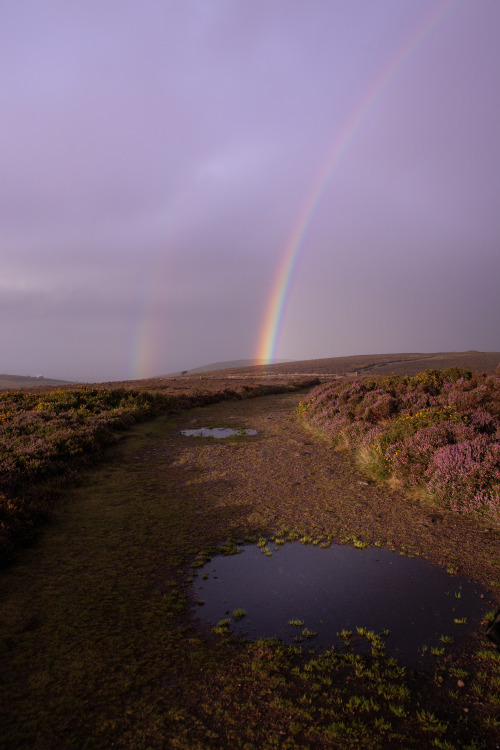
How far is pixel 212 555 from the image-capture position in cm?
673

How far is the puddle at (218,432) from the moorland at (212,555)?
180cm

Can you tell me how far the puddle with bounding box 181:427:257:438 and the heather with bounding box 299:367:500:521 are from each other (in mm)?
3097

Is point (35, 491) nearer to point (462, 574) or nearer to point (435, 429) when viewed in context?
point (462, 574)

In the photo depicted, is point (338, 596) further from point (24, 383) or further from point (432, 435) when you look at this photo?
point (24, 383)

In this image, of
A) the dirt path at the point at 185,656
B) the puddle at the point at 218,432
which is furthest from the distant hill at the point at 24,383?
the dirt path at the point at 185,656

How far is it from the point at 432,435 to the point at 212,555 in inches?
247

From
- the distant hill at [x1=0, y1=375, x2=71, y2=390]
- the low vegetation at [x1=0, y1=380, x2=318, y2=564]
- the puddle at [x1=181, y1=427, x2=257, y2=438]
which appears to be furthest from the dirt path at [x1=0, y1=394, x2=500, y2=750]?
the distant hill at [x1=0, y1=375, x2=71, y2=390]

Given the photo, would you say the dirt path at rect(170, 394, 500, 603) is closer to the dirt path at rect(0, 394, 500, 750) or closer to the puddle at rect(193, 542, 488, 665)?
the dirt path at rect(0, 394, 500, 750)

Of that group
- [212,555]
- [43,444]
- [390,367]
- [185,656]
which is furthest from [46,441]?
[390,367]

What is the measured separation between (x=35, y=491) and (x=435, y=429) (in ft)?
31.9

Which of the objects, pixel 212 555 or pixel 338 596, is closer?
pixel 338 596

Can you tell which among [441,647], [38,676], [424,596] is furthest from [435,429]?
[38,676]

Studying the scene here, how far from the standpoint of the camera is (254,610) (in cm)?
520

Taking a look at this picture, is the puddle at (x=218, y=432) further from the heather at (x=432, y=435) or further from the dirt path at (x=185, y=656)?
the dirt path at (x=185, y=656)
